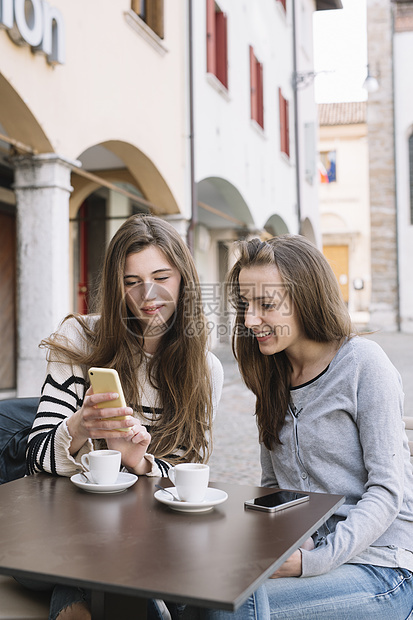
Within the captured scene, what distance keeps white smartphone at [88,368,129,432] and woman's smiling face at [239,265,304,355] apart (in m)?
0.54

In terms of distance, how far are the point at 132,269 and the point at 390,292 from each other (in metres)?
21.9

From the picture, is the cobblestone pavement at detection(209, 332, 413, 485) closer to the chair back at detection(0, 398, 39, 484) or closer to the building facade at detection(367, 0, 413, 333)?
the chair back at detection(0, 398, 39, 484)

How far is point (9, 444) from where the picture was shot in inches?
88.8

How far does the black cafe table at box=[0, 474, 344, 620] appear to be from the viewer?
3.99 feet

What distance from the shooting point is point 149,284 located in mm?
2467

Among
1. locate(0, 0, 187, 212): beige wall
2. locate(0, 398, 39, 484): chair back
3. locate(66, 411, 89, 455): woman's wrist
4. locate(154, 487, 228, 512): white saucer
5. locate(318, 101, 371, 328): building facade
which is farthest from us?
locate(318, 101, 371, 328): building facade

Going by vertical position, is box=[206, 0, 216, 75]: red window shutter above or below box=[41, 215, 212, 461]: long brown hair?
above

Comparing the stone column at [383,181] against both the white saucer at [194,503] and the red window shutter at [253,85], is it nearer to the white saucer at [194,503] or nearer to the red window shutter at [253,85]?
the red window shutter at [253,85]

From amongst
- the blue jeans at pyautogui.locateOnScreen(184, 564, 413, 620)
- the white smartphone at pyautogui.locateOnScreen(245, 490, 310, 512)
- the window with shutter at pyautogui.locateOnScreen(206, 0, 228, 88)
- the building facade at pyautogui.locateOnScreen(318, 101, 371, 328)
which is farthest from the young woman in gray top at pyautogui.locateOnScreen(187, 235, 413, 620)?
the building facade at pyautogui.locateOnScreen(318, 101, 371, 328)

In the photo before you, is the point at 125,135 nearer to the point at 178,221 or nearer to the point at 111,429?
the point at 178,221

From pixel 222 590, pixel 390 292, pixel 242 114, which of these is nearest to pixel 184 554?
pixel 222 590

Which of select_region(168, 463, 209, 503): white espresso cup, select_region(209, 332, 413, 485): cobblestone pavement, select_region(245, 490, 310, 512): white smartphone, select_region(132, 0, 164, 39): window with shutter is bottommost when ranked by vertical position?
select_region(209, 332, 413, 485): cobblestone pavement

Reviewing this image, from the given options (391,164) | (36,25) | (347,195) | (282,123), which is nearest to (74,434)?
(36,25)

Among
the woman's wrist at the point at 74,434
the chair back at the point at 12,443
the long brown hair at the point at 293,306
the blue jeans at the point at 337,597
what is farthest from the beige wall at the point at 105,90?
the blue jeans at the point at 337,597
